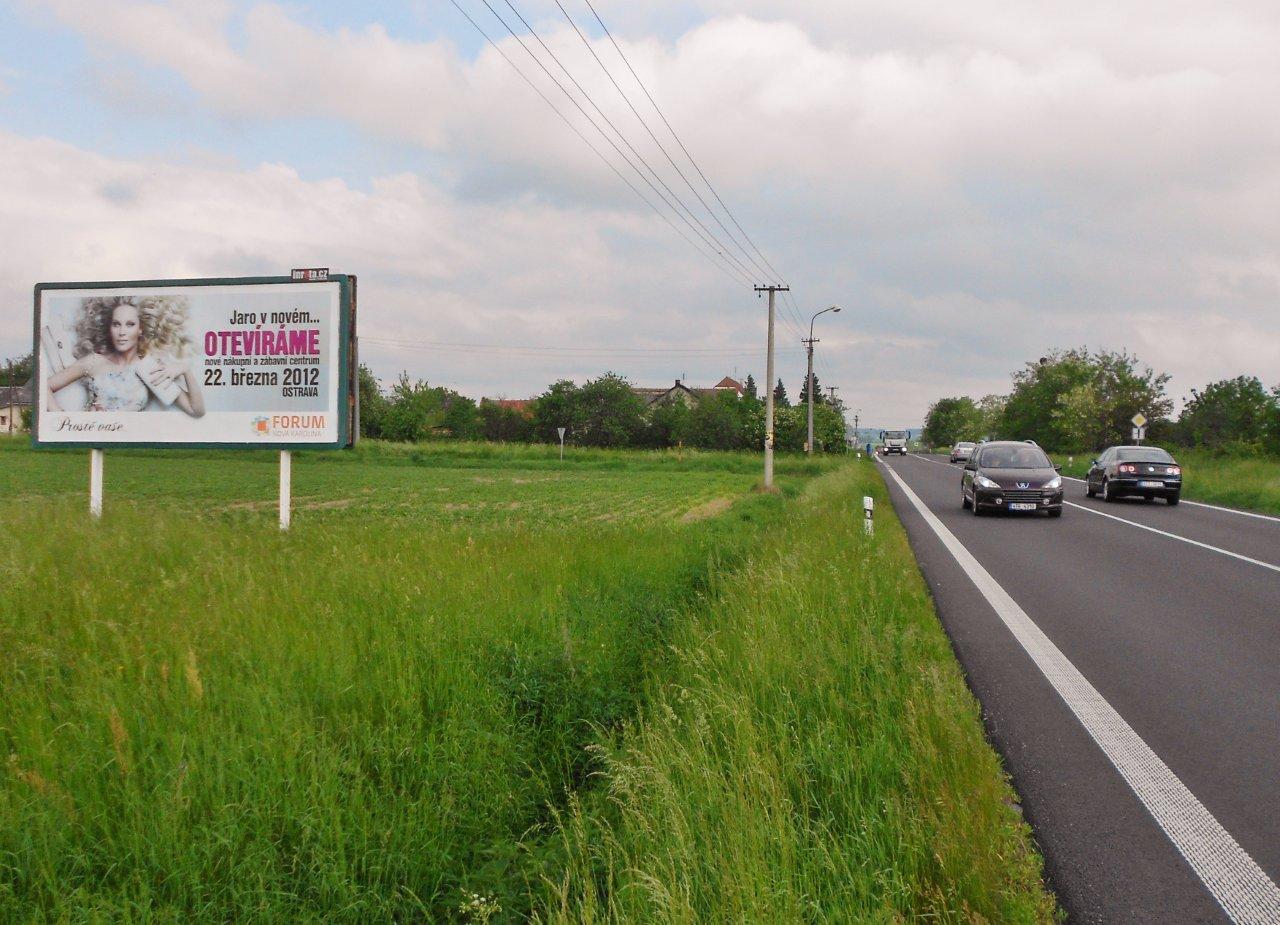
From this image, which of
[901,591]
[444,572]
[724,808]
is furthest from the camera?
[901,591]

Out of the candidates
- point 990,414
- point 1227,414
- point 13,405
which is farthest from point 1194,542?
point 990,414

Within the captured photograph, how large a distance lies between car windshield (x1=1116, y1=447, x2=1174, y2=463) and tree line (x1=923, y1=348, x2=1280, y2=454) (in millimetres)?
30950

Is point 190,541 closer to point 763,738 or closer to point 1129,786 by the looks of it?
point 763,738

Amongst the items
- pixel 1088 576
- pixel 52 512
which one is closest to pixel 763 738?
pixel 1088 576

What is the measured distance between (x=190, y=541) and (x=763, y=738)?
6.78 m

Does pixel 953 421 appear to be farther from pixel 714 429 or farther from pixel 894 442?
pixel 714 429

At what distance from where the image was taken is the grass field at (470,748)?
11.4 feet

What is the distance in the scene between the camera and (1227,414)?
6456cm

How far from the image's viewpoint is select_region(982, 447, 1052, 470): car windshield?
22000 mm

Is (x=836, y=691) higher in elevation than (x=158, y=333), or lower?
lower

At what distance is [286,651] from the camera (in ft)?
18.0

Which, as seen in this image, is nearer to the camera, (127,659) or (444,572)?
(127,659)

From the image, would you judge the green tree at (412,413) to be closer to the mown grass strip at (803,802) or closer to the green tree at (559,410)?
the green tree at (559,410)

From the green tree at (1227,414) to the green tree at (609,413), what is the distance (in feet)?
155
